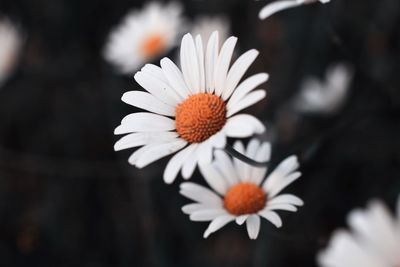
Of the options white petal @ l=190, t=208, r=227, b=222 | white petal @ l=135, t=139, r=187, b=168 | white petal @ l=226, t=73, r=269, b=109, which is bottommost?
white petal @ l=190, t=208, r=227, b=222

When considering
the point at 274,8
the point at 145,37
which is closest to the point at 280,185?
the point at 274,8

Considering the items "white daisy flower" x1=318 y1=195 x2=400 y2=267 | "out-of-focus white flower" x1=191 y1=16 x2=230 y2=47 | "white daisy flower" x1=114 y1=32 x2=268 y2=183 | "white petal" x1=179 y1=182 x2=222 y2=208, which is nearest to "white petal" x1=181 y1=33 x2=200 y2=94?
"white daisy flower" x1=114 y1=32 x2=268 y2=183

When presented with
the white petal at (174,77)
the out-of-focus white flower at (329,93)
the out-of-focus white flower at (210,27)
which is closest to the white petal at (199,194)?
the white petal at (174,77)

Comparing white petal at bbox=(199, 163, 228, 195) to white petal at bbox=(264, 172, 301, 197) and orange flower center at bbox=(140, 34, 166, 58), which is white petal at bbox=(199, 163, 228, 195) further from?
orange flower center at bbox=(140, 34, 166, 58)

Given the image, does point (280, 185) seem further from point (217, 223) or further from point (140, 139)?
point (140, 139)

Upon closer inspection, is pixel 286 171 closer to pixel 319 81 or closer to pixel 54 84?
pixel 319 81
